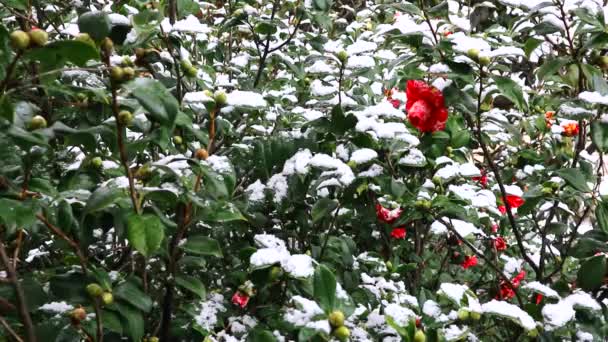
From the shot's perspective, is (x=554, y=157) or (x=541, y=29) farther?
(x=554, y=157)

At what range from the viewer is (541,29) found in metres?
1.27

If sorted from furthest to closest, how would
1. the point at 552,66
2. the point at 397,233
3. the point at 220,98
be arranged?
1. the point at 397,233
2. the point at 552,66
3. the point at 220,98

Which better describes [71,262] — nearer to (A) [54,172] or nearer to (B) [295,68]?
(A) [54,172]

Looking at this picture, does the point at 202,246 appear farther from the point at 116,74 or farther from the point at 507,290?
the point at 507,290

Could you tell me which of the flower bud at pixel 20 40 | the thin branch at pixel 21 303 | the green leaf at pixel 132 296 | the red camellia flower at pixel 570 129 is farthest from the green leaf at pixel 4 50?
the red camellia flower at pixel 570 129

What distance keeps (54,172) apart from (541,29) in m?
1.12

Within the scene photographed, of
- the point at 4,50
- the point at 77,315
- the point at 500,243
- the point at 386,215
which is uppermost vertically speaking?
the point at 4,50

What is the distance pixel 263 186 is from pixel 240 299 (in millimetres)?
280

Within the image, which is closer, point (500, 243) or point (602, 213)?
point (602, 213)

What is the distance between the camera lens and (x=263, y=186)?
1380mm

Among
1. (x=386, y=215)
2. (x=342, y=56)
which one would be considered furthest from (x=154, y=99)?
(x=386, y=215)

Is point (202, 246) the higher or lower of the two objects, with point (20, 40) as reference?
lower

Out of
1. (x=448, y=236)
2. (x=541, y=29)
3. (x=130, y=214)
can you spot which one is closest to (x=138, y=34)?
(x=130, y=214)

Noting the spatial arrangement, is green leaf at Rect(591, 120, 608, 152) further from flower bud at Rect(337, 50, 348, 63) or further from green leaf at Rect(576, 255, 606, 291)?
flower bud at Rect(337, 50, 348, 63)
